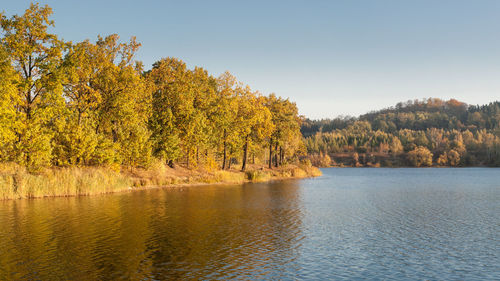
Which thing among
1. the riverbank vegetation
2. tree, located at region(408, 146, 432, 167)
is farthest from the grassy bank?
tree, located at region(408, 146, 432, 167)

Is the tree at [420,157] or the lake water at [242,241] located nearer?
the lake water at [242,241]

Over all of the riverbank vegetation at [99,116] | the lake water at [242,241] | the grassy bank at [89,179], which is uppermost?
the riverbank vegetation at [99,116]

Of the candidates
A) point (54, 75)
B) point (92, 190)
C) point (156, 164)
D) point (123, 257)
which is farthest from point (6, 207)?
point (156, 164)

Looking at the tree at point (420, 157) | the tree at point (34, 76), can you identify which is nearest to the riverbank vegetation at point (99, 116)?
the tree at point (34, 76)

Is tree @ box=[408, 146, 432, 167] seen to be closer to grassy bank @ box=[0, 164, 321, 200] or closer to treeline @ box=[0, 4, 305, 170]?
treeline @ box=[0, 4, 305, 170]

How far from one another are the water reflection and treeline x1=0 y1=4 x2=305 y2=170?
9.32 metres

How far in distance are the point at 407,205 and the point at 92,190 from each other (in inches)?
1320

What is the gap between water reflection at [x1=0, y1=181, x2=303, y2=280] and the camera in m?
16.2

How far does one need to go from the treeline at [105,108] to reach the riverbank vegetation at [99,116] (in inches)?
5.0

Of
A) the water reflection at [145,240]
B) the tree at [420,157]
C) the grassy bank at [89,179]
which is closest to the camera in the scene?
the water reflection at [145,240]

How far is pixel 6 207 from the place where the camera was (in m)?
31.5

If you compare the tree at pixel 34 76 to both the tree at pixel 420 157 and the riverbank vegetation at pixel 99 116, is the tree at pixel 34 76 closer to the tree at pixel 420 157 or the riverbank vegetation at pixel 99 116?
the riverbank vegetation at pixel 99 116

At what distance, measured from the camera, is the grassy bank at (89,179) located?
3703 centimetres

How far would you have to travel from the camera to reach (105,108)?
51.5 meters
